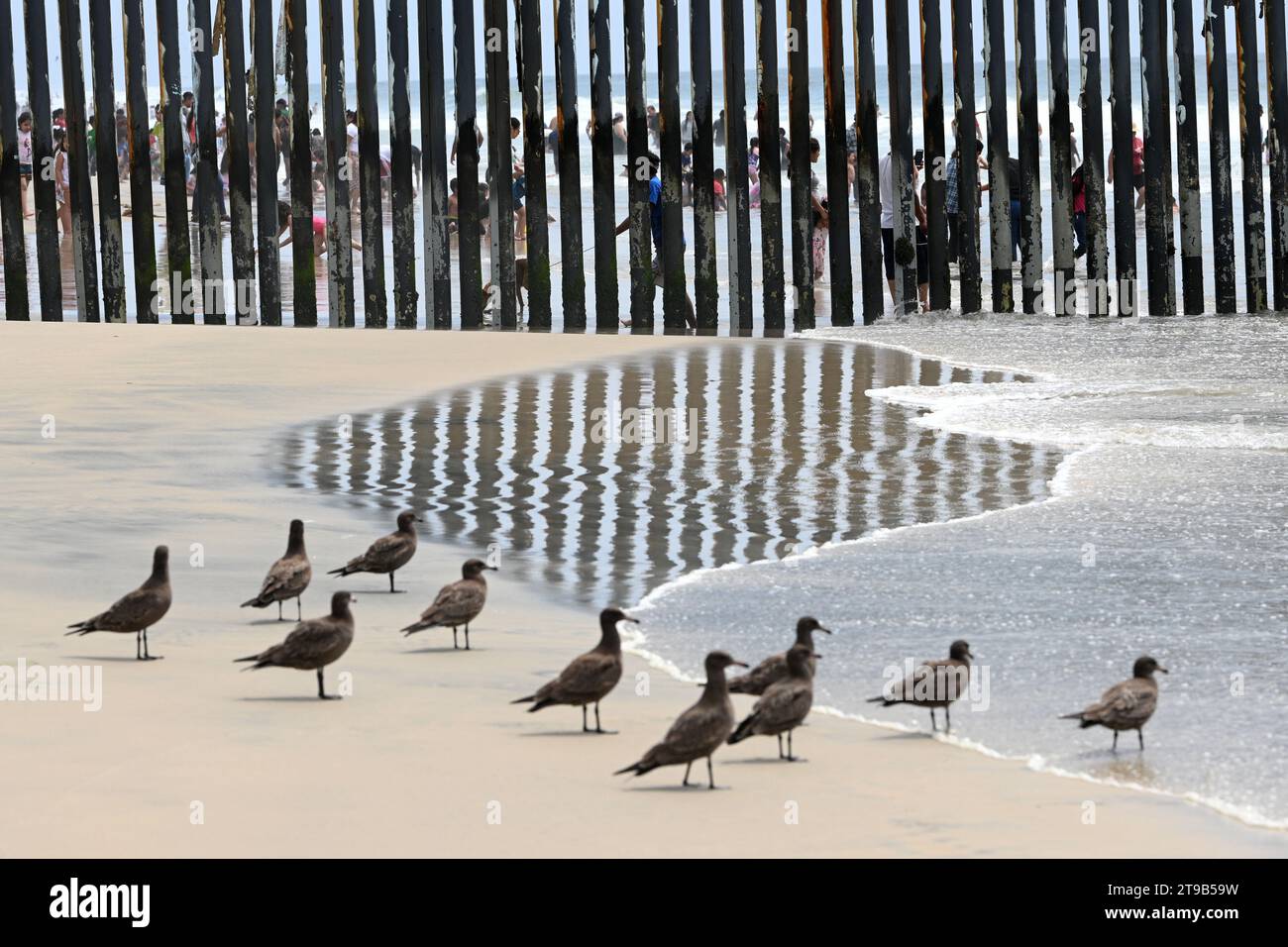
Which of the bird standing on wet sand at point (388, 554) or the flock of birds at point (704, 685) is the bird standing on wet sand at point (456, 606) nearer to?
the flock of birds at point (704, 685)

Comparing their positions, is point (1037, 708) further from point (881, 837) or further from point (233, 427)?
point (233, 427)

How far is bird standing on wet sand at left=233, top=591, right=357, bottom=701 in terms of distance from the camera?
602 centimetres

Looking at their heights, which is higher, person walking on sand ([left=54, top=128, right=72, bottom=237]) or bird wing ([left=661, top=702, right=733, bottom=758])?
person walking on sand ([left=54, top=128, right=72, bottom=237])

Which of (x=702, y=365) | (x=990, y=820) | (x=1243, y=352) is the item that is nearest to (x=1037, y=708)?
(x=990, y=820)

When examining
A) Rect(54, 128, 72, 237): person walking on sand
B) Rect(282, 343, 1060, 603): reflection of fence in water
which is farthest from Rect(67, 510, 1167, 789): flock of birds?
Rect(54, 128, 72, 237): person walking on sand

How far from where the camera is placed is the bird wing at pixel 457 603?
6617 mm

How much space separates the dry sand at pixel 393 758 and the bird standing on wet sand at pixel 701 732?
3.7 inches

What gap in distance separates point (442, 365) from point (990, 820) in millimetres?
10332

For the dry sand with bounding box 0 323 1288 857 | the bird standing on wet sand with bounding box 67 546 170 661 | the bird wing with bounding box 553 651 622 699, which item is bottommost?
the dry sand with bounding box 0 323 1288 857

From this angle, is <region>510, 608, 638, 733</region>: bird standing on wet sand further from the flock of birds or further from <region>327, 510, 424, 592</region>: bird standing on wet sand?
<region>327, 510, 424, 592</region>: bird standing on wet sand

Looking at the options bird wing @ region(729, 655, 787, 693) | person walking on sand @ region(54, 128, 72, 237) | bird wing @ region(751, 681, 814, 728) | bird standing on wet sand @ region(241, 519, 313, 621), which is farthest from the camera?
person walking on sand @ region(54, 128, 72, 237)

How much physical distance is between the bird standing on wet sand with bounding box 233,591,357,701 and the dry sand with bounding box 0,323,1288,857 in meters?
0.11

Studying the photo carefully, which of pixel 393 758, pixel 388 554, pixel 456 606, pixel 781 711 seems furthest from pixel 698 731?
pixel 388 554

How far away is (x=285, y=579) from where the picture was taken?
689 cm
